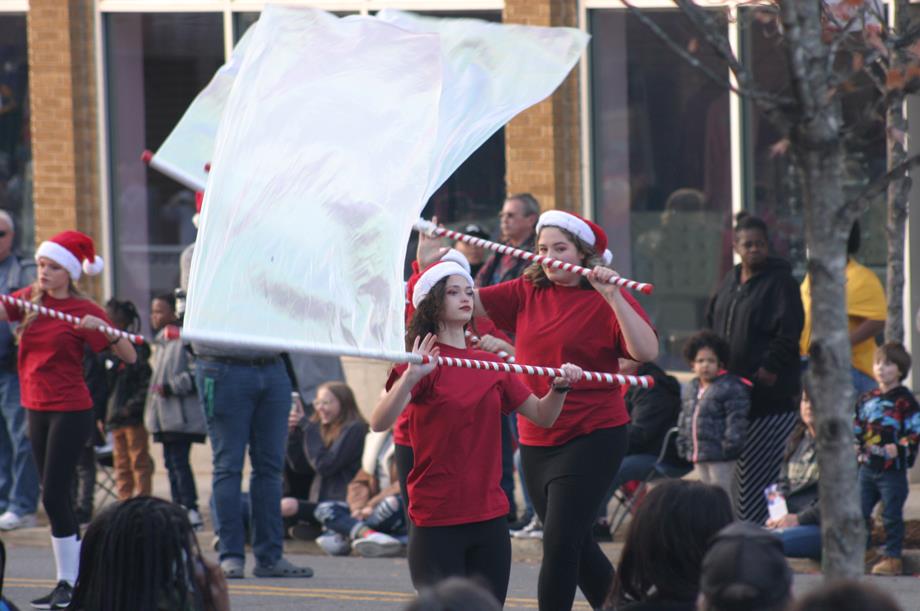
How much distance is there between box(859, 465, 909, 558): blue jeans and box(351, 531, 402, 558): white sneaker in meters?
3.03

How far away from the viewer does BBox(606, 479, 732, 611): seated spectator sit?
3.99m

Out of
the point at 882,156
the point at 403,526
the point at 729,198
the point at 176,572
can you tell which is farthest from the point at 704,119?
the point at 176,572

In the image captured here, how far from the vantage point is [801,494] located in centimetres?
920

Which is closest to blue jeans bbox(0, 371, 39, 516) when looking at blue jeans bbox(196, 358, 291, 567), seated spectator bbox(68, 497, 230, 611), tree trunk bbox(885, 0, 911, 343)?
blue jeans bbox(196, 358, 291, 567)

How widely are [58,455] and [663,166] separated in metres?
5.87

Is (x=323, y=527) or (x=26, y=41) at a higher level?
(x=26, y=41)

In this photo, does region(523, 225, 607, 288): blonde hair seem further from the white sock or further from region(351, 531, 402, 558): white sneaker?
region(351, 531, 402, 558): white sneaker

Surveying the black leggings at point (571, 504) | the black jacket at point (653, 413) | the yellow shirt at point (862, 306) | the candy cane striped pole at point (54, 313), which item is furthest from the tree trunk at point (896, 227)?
the candy cane striped pole at point (54, 313)

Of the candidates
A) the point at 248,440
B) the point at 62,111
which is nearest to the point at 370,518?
the point at 248,440

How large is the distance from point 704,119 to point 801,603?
934 cm

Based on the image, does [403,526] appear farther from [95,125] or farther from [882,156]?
[95,125]

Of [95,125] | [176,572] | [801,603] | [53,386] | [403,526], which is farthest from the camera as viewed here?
[95,125]

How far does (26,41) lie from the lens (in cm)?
1401

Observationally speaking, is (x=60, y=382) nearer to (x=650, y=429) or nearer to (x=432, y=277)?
(x=432, y=277)
